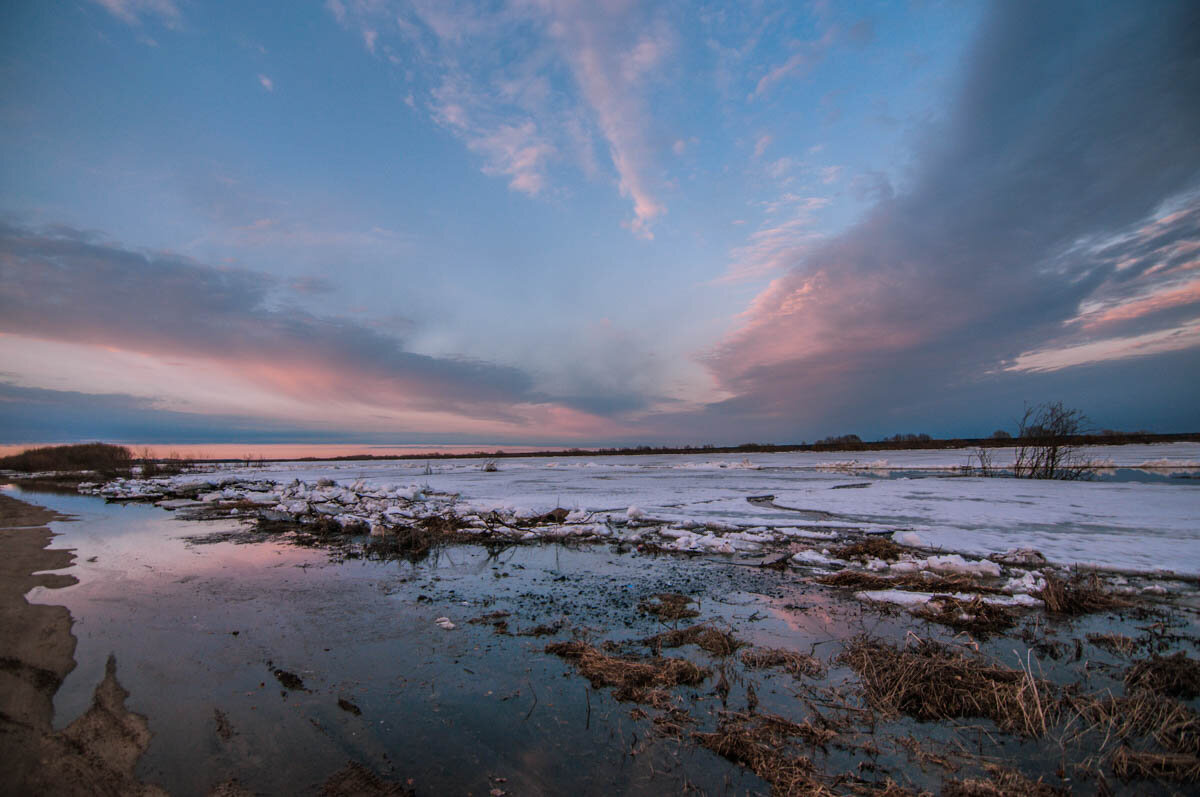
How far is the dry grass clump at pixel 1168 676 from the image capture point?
313 cm

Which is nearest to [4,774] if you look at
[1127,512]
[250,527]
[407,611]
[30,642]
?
[30,642]

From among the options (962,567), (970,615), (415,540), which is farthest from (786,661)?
(415,540)

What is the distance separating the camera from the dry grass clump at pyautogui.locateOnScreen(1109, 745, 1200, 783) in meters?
2.32

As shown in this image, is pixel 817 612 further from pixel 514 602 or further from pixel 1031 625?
pixel 514 602

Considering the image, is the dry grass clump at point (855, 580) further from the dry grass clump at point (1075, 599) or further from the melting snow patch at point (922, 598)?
the dry grass clump at point (1075, 599)

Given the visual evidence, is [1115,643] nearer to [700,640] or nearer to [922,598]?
[922,598]

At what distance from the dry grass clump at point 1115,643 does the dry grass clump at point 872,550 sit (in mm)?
2711

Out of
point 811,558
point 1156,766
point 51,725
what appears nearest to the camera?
point 1156,766

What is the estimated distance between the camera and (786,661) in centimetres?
362

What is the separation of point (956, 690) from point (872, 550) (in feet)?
14.5

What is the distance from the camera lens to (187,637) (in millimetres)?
4035

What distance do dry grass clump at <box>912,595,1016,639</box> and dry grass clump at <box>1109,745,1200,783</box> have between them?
181 cm

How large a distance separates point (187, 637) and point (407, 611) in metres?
A: 1.76

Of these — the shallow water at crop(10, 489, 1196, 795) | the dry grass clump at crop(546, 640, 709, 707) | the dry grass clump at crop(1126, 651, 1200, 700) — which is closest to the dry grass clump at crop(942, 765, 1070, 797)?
the shallow water at crop(10, 489, 1196, 795)
